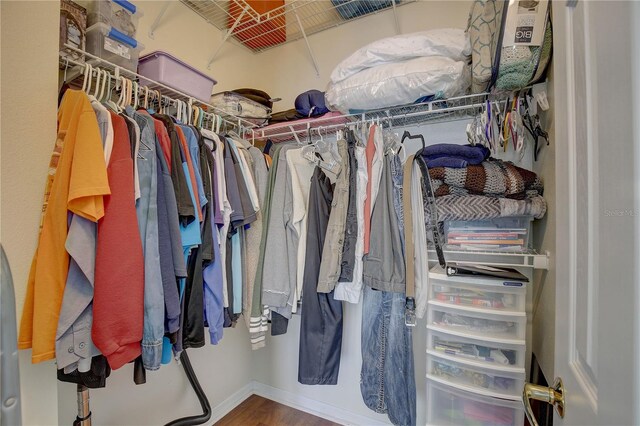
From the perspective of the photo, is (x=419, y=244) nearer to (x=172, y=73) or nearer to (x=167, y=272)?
(x=167, y=272)

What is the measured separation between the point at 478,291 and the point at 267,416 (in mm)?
1552

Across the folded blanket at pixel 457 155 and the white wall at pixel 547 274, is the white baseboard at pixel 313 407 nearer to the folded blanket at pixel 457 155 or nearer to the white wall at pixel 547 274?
the white wall at pixel 547 274

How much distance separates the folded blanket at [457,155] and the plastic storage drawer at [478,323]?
0.56 meters

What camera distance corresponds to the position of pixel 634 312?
0.27m

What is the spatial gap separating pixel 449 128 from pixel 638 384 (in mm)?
1354

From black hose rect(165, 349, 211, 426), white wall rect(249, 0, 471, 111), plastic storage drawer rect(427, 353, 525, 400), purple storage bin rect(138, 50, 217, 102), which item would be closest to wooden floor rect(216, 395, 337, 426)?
black hose rect(165, 349, 211, 426)

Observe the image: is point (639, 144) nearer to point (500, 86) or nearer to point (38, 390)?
point (500, 86)

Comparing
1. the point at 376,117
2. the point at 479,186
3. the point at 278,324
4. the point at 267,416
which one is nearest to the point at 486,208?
the point at 479,186

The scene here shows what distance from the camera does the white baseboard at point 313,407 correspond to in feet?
5.16

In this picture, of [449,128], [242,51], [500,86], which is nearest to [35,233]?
[500,86]

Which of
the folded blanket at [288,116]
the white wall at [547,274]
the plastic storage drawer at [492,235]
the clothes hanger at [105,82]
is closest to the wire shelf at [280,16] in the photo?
the folded blanket at [288,116]

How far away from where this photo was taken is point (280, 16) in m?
1.71

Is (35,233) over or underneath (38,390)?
over

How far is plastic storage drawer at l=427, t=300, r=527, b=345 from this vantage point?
928mm
